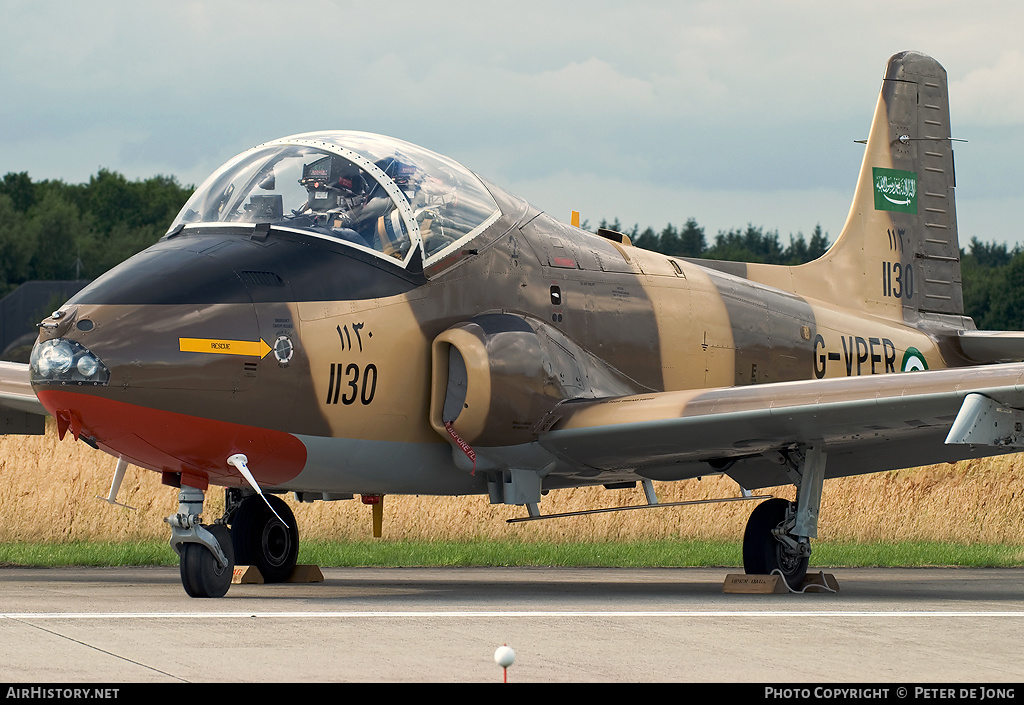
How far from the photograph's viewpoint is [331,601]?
10.6 meters

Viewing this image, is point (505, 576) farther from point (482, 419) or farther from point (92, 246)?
point (92, 246)

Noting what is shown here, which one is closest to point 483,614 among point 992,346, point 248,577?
point 248,577

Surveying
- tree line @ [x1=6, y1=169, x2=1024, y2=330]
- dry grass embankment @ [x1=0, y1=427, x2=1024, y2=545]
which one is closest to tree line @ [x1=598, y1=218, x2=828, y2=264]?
tree line @ [x1=6, y1=169, x2=1024, y2=330]

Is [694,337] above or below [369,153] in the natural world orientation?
below

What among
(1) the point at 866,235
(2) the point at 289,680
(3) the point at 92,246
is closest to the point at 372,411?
(2) the point at 289,680

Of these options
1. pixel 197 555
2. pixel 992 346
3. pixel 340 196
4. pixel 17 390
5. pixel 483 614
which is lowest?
pixel 483 614

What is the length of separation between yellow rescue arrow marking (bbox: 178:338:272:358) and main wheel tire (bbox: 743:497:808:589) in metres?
4.77

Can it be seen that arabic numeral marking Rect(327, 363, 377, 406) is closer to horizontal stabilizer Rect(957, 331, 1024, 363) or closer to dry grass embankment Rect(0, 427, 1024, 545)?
horizontal stabilizer Rect(957, 331, 1024, 363)

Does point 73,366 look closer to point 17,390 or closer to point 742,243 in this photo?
point 17,390

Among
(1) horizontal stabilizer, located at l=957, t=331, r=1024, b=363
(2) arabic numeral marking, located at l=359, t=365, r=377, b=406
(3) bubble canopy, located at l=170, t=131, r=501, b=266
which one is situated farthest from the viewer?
(1) horizontal stabilizer, located at l=957, t=331, r=1024, b=363

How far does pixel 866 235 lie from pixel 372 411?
27.2 ft

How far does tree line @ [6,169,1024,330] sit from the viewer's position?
247ft

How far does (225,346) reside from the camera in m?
9.92

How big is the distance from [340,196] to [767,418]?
12.5 ft
